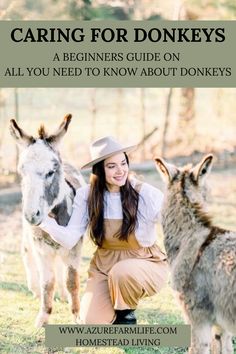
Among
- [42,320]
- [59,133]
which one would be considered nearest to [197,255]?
[59,133]

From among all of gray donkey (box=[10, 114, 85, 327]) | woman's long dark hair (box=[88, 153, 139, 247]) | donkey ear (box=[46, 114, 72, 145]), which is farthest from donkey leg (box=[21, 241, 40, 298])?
donkey ear (box=[46, 114, 72, 145])

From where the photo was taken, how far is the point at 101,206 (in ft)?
17.5

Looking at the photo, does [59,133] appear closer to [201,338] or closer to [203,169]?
[203,169]

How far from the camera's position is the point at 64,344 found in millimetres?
5480

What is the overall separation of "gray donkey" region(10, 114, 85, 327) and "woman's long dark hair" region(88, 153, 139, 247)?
0.27 m

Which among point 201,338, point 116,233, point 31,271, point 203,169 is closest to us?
point 203,169

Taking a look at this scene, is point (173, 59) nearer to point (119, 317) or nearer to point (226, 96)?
point (119, 317)

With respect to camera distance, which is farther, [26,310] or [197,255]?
[26,310]

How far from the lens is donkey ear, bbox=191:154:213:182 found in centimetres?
460

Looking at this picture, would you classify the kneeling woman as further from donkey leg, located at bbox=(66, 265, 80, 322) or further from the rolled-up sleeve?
donkey leg, located at bbox=(66, 265, 80, 322)

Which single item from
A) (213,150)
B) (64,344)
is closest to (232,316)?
(64,344)

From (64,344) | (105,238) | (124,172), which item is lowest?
(64,344)

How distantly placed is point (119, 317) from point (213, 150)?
6174 mm

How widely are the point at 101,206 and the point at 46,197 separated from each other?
0.39 m
